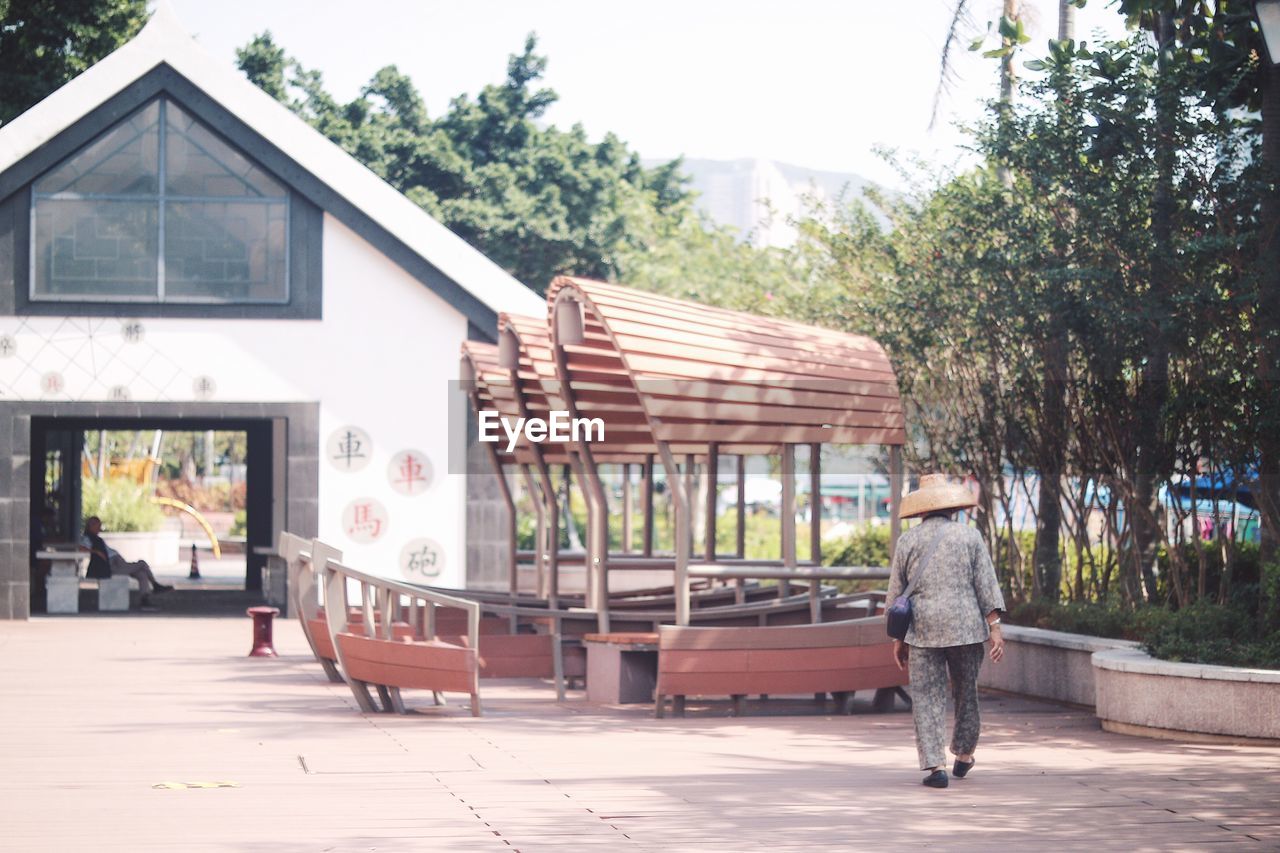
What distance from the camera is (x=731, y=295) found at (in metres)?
41.7

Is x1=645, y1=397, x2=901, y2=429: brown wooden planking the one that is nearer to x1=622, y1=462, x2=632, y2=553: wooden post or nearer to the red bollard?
the red bollard

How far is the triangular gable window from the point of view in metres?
20.9

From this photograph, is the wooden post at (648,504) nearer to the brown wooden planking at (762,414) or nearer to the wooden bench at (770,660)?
the brown wooden planking at (762,414)

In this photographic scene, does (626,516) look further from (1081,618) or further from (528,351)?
(1081,618)

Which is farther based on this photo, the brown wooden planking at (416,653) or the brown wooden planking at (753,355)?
the brown wooden planking at (753,355)

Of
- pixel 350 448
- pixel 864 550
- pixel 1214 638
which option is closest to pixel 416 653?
pixel 1214 638

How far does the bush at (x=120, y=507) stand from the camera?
36.0m

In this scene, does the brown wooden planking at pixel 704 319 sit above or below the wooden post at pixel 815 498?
above

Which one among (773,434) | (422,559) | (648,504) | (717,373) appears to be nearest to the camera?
(717,373)

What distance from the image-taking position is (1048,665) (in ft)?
43.8

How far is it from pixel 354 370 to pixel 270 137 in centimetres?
291

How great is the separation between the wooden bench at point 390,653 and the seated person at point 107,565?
12171 mm

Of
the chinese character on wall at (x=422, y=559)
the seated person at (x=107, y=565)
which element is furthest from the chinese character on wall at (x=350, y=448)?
the seated person at (x=107, y=565)

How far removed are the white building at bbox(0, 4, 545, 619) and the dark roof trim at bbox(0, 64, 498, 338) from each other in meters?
0.02
